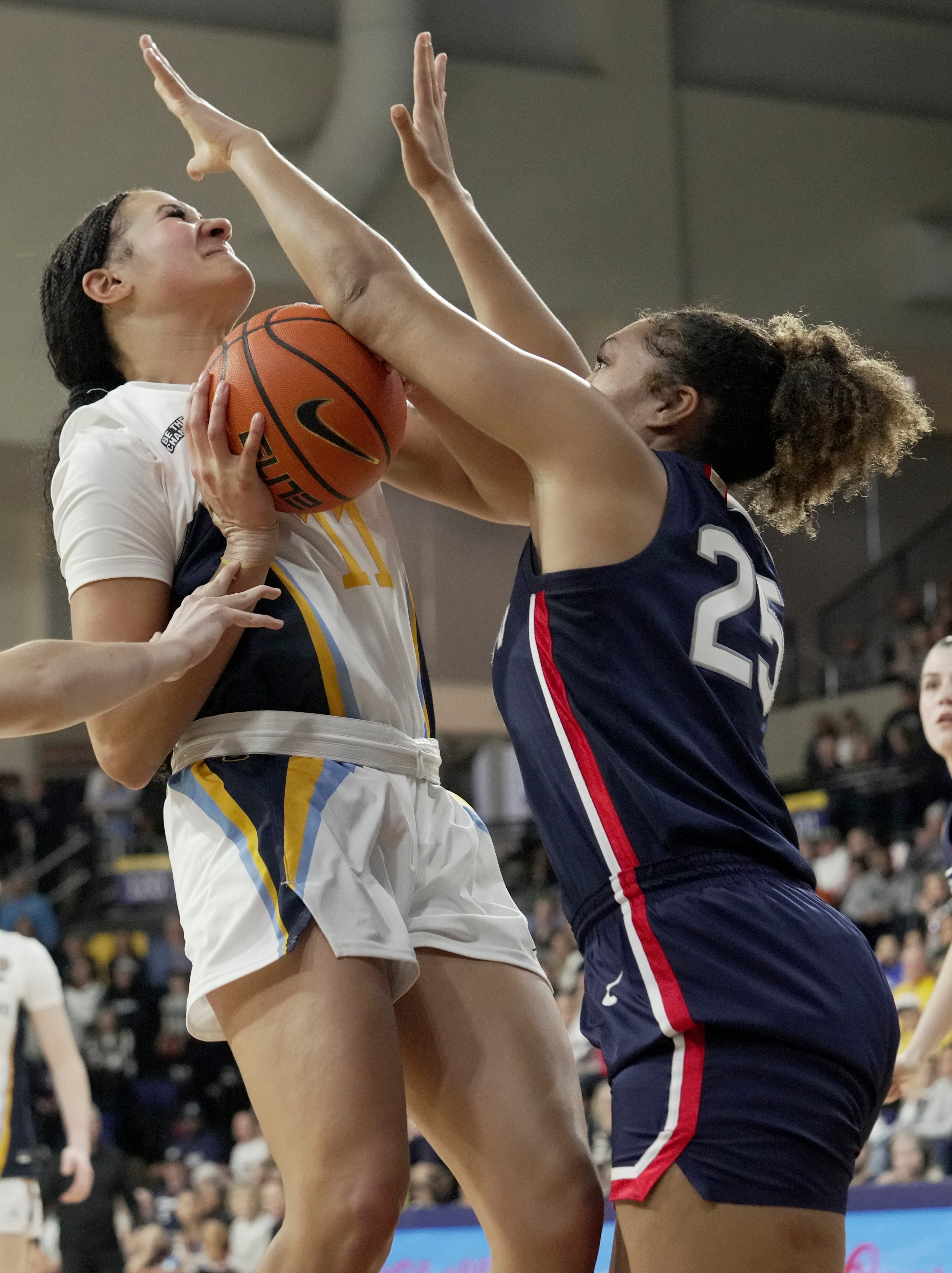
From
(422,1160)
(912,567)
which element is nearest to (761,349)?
(422,1160)

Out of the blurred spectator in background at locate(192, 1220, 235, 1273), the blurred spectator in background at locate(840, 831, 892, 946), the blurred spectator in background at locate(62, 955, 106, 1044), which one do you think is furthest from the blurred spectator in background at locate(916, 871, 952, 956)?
the blurred spectator in background at locate(62, 955, 106, 1044)

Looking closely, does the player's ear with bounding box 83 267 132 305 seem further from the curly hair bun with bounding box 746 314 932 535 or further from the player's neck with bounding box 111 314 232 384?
the curly hair bun with bounding box 746 314 932 535

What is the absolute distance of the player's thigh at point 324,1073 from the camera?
2258 mm

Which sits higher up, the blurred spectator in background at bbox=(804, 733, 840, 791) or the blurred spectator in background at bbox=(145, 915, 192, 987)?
the blurred spectator in background at bbox=(804, 733, 840, 791)

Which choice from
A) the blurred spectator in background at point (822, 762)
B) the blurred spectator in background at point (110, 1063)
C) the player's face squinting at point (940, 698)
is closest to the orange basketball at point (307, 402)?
the player's face squinting at point (940, 698)

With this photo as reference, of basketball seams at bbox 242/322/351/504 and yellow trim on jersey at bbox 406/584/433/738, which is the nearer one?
basketball seams at bbox 242/322/351/504

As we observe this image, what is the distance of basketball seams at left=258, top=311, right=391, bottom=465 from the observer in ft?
8.30

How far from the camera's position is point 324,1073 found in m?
2.30

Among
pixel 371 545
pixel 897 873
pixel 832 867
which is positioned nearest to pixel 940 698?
pixel 371 545

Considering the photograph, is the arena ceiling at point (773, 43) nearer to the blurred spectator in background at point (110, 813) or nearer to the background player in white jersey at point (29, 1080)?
the blurred spectator in background at point (110, 813)

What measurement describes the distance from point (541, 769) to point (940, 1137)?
6857mm

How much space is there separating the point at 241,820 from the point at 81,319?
1110 mm

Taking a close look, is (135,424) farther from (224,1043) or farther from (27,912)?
(27,912)

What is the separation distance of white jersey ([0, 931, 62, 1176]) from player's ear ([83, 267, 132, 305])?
4.04m
